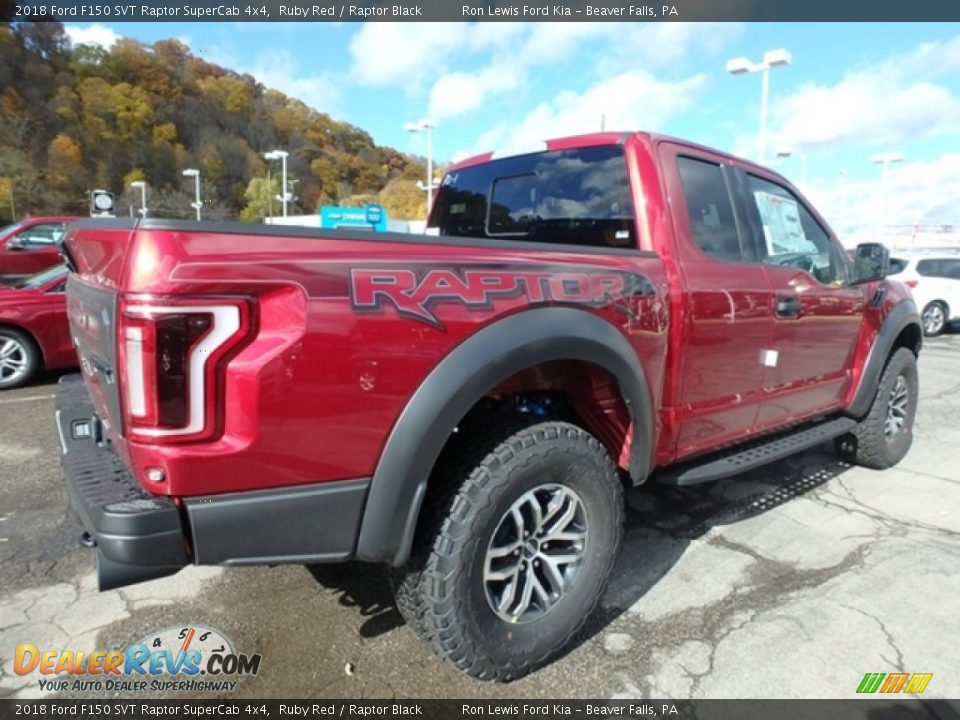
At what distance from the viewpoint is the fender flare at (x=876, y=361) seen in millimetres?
3900

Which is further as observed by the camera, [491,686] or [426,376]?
[491,686]

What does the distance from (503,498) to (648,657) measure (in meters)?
0.91

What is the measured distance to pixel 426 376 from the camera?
5.76ft

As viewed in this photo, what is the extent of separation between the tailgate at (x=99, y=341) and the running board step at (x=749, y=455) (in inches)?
84.6

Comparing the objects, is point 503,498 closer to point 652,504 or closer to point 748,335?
point 748,335

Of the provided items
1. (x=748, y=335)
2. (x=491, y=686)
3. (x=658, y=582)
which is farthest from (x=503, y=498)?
(x=748, y=335)

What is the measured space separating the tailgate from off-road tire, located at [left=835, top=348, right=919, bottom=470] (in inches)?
172

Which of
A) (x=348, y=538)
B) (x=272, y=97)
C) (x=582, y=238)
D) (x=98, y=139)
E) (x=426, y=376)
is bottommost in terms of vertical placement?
(x=348, y=538)

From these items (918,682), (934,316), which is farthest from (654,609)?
(934,316)

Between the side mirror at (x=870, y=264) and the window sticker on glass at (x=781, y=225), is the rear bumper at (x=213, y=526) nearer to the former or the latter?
the window sticker on glass at (x=781, y=225)

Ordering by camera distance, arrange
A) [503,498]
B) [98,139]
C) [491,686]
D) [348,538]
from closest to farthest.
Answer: [348,538], [503,498], [491,686], [98,139]

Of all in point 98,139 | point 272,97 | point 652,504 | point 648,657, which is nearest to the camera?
point 648,657

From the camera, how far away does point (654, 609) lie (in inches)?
102

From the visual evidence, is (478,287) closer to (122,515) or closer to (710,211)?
(122,515)
